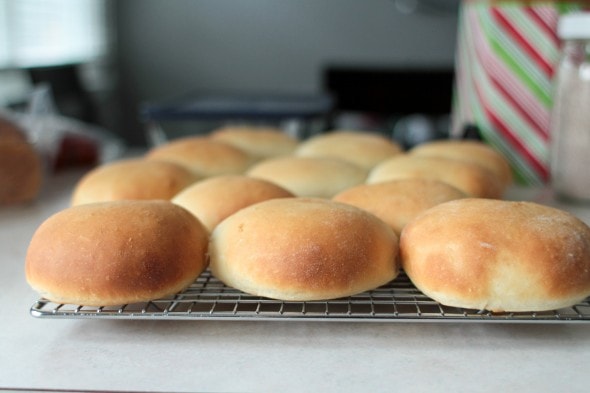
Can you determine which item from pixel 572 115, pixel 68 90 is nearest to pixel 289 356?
pixel 572 115

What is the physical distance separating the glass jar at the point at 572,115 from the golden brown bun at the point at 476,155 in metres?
0.09

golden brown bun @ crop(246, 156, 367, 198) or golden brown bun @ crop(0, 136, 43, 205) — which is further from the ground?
golden brown bun @ crop(246, 156, 367, 198)

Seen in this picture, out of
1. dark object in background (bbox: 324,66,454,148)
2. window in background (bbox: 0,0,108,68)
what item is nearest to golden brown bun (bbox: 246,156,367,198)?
window in background (bbox: 0,0,108,68)

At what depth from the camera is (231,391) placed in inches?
18.7

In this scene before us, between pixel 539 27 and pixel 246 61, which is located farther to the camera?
pixel 246 61

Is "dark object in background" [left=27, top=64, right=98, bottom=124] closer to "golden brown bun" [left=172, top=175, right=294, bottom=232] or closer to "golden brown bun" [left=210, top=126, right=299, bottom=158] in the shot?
"golden brown bun" [left=210, top=126, right=299, bottom=158]

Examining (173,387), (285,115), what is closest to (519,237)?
(173,387)

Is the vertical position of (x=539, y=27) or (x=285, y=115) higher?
(x=539, y=27)

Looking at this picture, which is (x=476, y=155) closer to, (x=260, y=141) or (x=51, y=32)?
(x=260, y=141)

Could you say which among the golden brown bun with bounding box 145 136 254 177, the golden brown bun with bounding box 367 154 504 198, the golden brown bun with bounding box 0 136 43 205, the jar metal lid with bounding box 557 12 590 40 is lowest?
the golden brown bun with bounding box 0 136 43 205

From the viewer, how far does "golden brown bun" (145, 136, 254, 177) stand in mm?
1017

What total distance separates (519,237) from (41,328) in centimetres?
47

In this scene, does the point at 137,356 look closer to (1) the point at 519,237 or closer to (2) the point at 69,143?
(1) the point at 519,237

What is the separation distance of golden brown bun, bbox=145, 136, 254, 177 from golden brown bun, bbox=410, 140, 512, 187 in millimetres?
317
